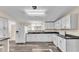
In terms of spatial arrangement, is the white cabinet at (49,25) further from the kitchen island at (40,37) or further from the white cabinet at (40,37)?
the white cabinet at (40,37)

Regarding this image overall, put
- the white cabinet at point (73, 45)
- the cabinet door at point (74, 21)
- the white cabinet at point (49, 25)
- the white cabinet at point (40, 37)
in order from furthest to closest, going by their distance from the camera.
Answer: the white cabinet at point (49, 25) → the white cabinet at point (40, 37) → the cabinet door at point (74, 21) → the white cabinet at point (73, 45)

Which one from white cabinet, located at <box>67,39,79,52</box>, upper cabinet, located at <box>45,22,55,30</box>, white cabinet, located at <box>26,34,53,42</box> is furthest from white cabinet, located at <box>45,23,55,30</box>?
white cabinet, located at <box>67,39,79,52</box>

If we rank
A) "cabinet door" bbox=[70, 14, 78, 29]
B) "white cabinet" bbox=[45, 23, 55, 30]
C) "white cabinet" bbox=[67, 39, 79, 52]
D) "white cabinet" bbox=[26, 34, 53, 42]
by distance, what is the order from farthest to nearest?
"white cabinet" bbox=[45, 23, 55, 30], "white cabinet" bbox=[26, 34, 53, 42], "cabinet door" bbox=[70, 14, 78, 29], "white cabinet" bbox=[67, 39, 79, 52]

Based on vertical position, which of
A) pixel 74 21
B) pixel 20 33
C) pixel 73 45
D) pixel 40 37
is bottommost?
pixel 40 37

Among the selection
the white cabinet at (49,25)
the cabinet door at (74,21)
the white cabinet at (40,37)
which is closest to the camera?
the cabinet door at (74,21)

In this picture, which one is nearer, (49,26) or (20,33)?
(20,33)

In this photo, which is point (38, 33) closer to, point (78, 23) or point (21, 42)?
point (21, 42)

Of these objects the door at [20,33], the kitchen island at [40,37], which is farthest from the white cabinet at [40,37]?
the door at [20,33]

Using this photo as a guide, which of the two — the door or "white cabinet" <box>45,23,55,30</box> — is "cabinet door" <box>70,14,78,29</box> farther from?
the door

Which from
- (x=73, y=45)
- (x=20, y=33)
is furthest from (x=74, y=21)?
(x=20, y=33)

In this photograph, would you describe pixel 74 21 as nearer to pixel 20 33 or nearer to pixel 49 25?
pixel 49 25

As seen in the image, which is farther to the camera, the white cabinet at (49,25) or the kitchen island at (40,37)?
the white cabinet at (49,25)

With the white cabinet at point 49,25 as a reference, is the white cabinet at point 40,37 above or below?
below
